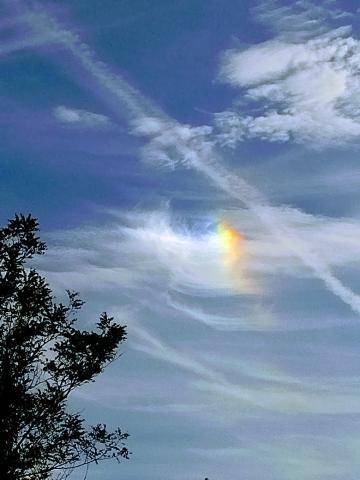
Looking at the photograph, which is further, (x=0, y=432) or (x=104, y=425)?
(x=104, y=425)

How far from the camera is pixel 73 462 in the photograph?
38469 mm

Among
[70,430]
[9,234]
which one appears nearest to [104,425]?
[70,430]

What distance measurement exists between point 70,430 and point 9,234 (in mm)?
9722

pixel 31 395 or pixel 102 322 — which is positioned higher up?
pixel 102 322

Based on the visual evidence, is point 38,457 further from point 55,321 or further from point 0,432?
point 55,321

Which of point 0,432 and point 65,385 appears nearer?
point 0,432

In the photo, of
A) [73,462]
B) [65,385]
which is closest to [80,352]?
[65,385]

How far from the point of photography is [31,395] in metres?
37.3

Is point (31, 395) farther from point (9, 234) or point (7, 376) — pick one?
point (9, 234)

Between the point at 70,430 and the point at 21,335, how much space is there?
200 inches

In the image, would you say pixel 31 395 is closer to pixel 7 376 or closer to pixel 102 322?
pixel 7 376

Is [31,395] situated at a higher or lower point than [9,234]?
lower

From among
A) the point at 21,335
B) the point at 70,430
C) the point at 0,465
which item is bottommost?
the point at 0,465

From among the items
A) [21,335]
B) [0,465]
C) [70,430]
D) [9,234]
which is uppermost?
[9,234]
